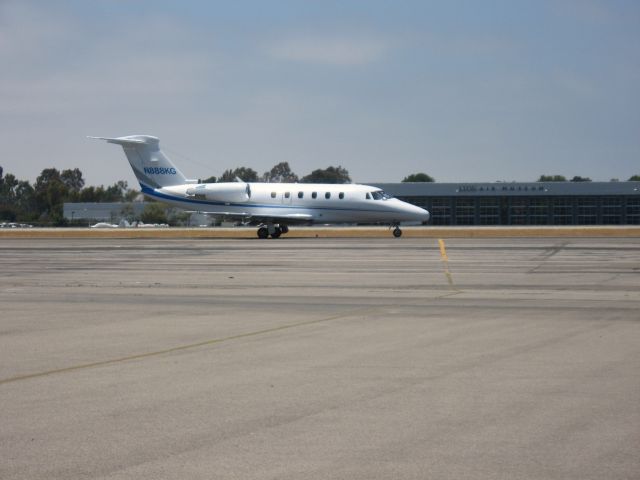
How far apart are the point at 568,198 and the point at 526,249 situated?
6594cm

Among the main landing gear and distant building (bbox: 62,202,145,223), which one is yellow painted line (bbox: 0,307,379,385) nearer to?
the main landing gear

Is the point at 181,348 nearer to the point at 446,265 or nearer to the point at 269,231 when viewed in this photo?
the point at 446,265

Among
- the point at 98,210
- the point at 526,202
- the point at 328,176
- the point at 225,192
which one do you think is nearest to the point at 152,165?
the point at 225,192

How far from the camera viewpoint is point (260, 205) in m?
53.8

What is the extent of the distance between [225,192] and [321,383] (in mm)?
45899

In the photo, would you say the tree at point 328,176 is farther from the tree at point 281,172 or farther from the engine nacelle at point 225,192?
the engine nacelle at point 225,192

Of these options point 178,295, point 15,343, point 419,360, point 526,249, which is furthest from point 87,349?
point 526,249

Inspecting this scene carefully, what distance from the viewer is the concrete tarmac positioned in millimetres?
6391

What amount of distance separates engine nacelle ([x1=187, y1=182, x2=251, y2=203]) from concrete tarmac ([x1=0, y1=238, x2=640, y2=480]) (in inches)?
1331

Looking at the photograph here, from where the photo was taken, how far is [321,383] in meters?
9.05

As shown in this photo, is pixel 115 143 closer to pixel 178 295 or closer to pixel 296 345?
pixel 178 295

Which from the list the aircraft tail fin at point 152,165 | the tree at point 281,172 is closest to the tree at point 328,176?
the tree at point 281,172

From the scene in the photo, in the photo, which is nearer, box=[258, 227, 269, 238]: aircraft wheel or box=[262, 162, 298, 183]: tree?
box=[258, 227, 269, 238]: aircraft wheel

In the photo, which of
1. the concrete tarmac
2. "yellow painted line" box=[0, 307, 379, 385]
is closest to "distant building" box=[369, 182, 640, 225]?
the concrete tarmac
